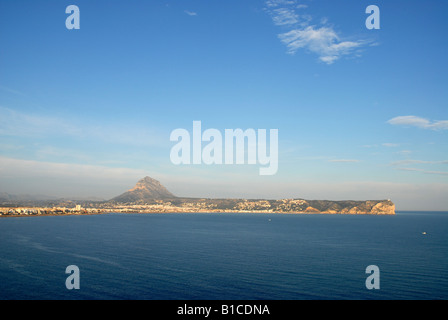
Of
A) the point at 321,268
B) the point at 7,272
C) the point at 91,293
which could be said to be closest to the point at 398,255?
the point at 321,268

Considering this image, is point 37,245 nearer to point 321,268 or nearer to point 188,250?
point 188,250

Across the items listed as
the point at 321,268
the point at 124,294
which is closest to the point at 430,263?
the point at 321,268

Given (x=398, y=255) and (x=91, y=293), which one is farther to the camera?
(x=398, y=255)

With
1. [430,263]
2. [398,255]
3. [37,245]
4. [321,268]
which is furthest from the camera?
[37,245]
